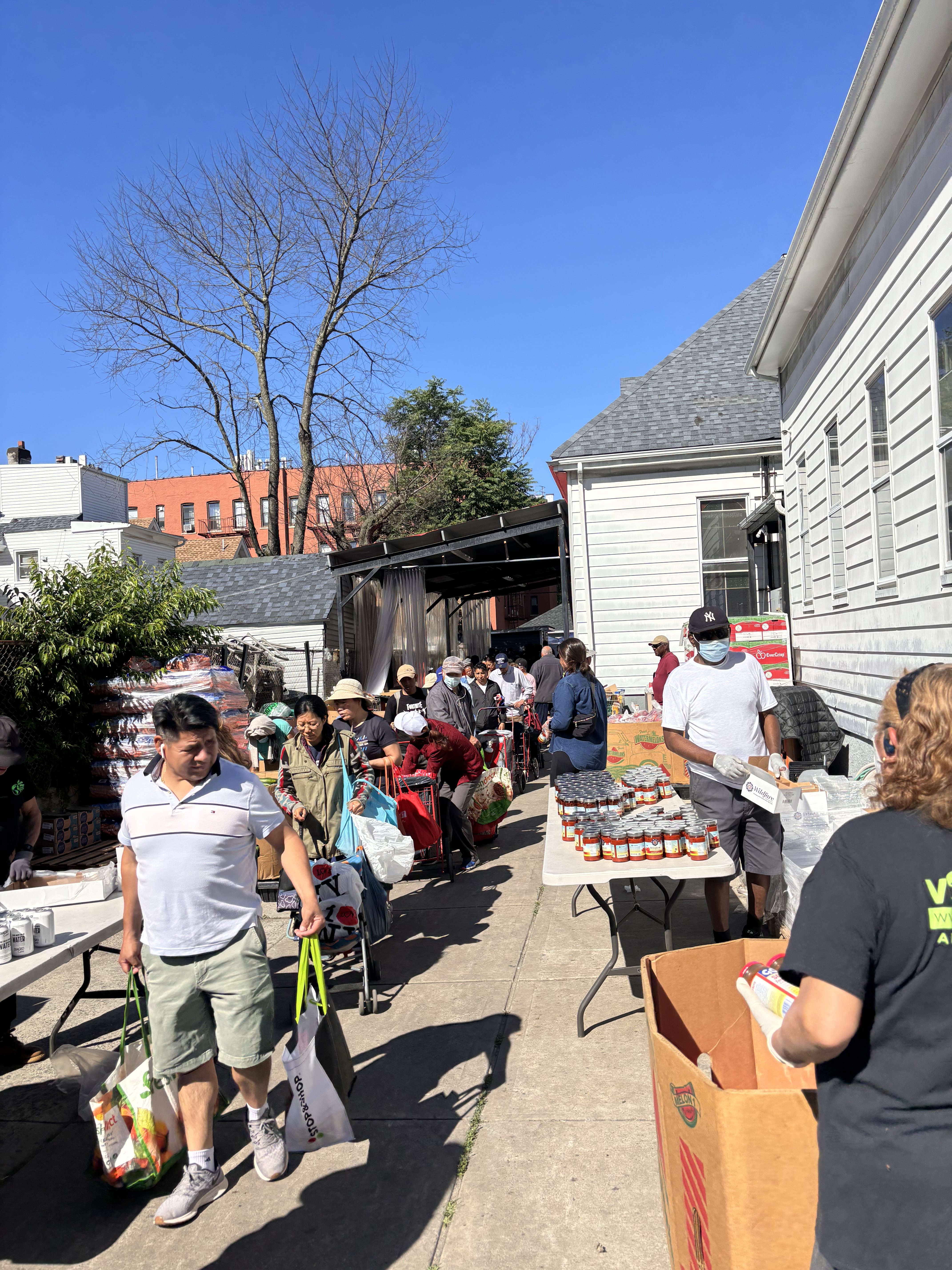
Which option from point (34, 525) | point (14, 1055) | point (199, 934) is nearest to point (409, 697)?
point (14, 1055)

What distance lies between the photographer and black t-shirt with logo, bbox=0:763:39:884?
4977mm

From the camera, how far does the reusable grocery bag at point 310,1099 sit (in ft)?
10.8

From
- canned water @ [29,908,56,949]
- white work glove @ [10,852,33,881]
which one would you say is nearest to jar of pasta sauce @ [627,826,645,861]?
canned water @ [29,908,56,949]

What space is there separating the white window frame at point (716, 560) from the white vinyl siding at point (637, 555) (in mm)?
19

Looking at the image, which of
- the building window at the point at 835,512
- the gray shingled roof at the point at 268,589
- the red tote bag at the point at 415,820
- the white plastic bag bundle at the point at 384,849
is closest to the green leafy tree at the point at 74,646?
the red tote bag at the point at 415,820

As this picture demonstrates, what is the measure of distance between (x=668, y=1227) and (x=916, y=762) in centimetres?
167

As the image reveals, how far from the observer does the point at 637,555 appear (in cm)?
1471

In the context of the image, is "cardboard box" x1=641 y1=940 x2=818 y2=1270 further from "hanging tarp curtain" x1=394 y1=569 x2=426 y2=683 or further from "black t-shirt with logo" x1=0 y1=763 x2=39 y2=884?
"hanging tarp curtain" x1=394 y1=569 x2=426 y2=683

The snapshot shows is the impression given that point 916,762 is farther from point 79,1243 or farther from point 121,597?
point 121,597

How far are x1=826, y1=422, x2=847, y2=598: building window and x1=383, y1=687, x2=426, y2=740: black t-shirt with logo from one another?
435cm

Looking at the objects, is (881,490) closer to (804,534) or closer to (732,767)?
(804,534)

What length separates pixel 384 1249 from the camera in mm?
3051

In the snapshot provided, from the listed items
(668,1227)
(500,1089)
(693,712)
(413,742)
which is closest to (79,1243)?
(500,1089)

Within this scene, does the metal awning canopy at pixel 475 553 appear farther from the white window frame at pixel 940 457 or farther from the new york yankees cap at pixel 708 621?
the new york yankees cap at pixel 708 621
